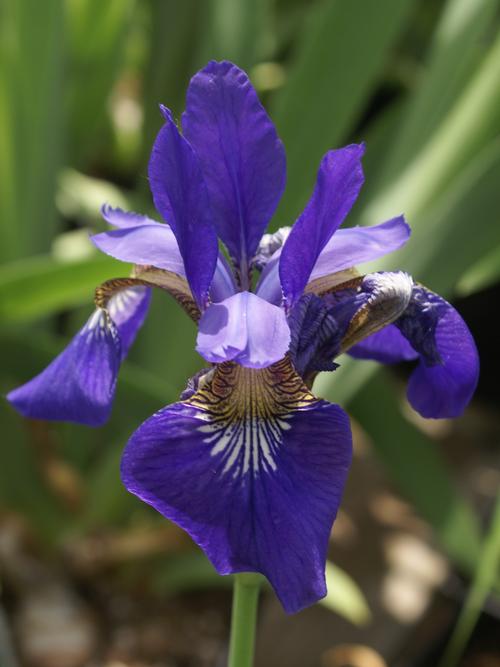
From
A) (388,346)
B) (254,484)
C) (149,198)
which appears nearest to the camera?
(254,484)

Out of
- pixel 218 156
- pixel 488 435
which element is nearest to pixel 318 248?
pixel 218 156

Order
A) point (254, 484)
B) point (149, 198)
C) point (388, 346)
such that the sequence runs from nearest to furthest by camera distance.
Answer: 1. point (254, 484)
2. point (388, 346)
3. point (149, 198)

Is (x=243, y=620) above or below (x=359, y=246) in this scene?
below

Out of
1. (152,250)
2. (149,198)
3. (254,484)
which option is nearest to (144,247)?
(152,250)

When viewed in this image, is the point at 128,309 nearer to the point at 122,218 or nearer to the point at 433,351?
the point at 122,218

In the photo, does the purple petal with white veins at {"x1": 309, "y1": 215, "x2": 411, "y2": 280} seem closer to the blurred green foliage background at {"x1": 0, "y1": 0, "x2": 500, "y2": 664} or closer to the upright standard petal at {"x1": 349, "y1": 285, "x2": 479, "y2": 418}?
the upright standard petal at {"x1": 349, "y1": 285, "x2": 479, "y2": 418}

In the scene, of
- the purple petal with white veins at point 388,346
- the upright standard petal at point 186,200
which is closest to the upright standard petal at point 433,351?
the purple petal with white veins at point 388,346

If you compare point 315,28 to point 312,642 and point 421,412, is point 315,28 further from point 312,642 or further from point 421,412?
point 312,642
